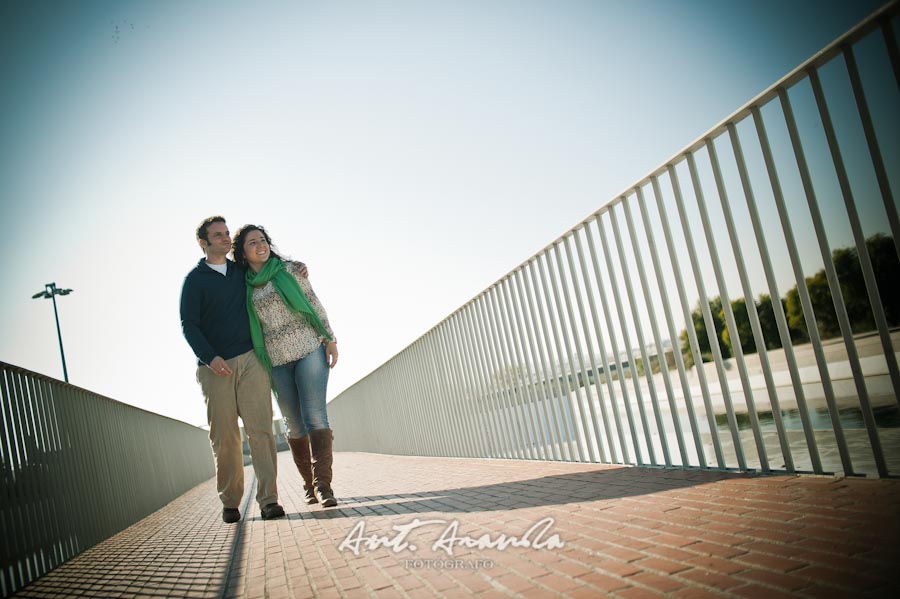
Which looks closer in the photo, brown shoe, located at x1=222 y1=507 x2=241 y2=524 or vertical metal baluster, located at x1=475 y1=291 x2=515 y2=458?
brown shoe, located at x1=222 y1=507 x2=241 y2=524

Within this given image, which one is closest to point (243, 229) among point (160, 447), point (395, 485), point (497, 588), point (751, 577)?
point (395, 485)

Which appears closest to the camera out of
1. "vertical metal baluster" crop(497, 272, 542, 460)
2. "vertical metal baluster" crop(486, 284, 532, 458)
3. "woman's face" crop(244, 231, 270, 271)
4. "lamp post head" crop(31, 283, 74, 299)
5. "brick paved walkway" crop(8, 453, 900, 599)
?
"brick paved walkway" crop(8, 453, 900, 599)

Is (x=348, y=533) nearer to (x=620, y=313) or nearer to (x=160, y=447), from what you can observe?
(x=620, y=313)

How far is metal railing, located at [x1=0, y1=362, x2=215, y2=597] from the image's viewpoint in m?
2.93

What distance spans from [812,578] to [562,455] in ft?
9.87

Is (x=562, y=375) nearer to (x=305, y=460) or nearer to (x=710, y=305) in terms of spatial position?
(x=710, y=305)

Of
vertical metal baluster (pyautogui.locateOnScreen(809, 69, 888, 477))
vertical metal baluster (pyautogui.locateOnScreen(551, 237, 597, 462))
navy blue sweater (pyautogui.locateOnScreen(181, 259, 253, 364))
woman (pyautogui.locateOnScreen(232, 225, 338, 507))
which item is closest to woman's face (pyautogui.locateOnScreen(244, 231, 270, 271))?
woman (pyautogui.locateOnScreen(232, 225, 338, 507))

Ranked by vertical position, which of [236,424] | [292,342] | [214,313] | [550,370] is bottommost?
[550,370]

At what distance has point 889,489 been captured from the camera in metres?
1.85

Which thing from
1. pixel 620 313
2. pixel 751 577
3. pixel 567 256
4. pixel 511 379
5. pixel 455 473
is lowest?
pixel 455 473

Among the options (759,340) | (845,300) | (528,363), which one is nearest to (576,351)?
(528,363)

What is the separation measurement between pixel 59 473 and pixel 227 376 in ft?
4.19

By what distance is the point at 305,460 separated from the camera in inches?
173
